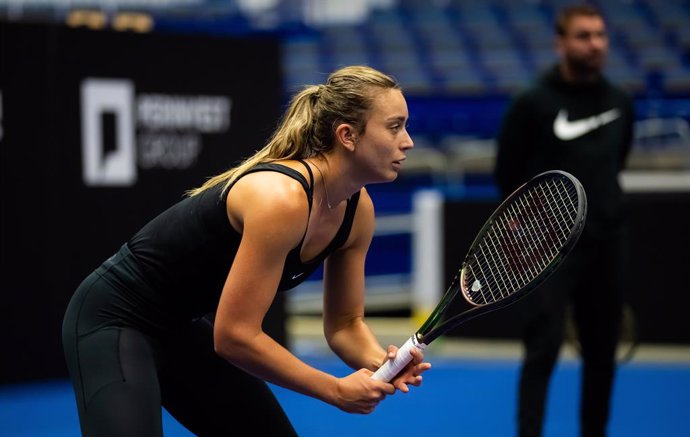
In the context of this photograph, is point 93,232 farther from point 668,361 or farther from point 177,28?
point 668,361

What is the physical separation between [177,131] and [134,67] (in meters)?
0.50

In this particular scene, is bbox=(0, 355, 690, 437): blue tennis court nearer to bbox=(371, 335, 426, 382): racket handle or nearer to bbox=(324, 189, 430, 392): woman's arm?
bbox=(324, 189, 430, 392): woman's arm

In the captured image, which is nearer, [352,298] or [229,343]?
[229,343]

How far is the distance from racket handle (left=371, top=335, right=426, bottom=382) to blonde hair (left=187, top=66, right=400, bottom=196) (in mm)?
547

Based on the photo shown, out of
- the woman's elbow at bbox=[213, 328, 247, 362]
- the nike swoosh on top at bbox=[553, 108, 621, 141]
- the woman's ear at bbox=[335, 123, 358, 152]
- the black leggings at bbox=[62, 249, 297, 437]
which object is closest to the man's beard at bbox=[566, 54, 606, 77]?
the nike swoosh on top at bbox=[553, 108, 621, 141]

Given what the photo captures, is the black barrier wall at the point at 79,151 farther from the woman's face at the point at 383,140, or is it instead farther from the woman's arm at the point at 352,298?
the woman's face at the point at 383,140

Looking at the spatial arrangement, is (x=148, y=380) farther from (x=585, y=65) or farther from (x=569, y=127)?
(x=585, y=65)

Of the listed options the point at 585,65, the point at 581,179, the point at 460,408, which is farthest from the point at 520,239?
the point at 460,408

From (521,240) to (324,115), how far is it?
0.66 metres

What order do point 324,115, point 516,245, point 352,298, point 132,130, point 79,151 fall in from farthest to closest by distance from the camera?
1. point 132,130
2. point 79,151
3. point 352,298
4. point 516,245
5. point 324,115

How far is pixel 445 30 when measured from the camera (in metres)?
14.7

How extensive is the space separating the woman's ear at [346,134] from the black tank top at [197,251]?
11cm

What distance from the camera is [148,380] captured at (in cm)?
276

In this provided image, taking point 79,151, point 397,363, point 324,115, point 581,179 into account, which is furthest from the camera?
point 79,151
